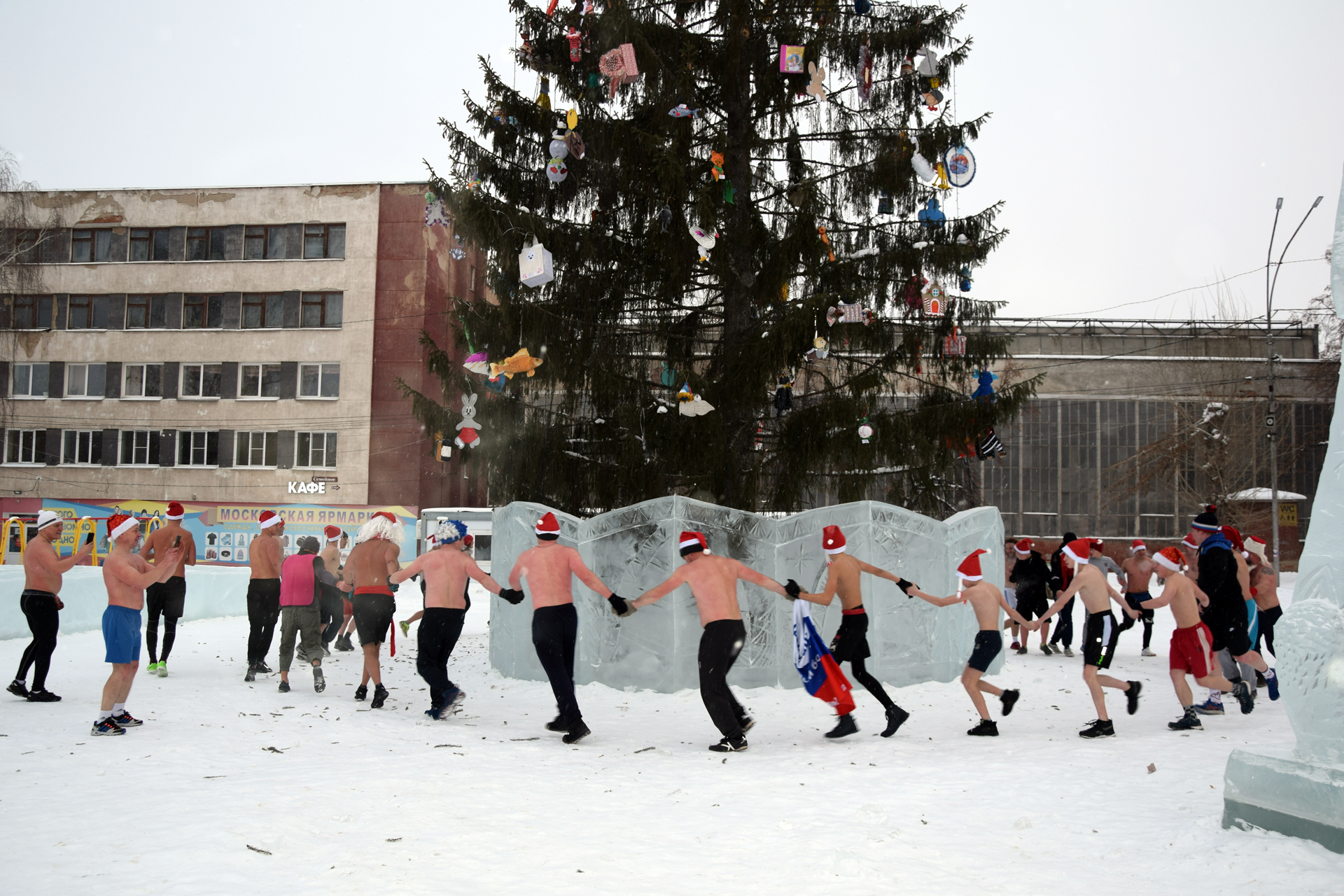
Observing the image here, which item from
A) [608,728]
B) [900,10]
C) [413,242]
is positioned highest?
[413,242]

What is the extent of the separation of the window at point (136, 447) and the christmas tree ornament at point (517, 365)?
31.4 meters

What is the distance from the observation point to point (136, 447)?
38250 mm

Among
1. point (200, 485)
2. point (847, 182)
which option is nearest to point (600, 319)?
point (847, 182)

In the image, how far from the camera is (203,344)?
38.3 metres

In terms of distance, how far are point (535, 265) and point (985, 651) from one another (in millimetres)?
6861

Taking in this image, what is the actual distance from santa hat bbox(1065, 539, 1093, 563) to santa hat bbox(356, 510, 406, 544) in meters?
6.65

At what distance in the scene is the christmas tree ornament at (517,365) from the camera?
12195 millimetres

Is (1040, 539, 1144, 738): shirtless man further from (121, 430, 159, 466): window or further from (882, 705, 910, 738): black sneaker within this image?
(121, 430, 159, 466): window

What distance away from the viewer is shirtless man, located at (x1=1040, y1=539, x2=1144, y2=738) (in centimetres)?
809

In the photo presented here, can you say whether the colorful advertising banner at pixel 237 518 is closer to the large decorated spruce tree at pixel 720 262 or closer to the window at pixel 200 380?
the window at pixel 200 380

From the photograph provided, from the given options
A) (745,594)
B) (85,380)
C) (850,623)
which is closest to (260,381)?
(85,380)

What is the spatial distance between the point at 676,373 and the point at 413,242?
27.6 metres

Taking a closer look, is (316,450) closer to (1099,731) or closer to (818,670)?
(818,670)

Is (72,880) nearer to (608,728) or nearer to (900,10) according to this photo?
(608,728)
